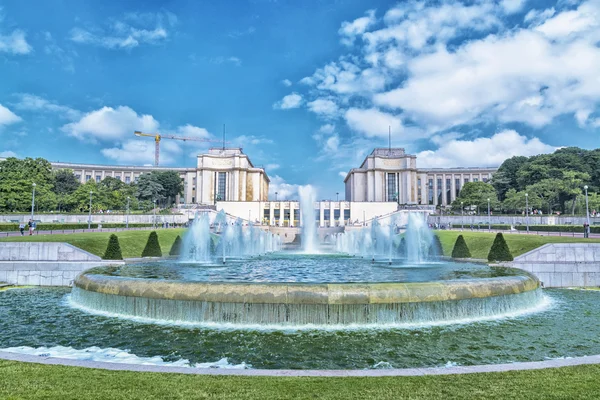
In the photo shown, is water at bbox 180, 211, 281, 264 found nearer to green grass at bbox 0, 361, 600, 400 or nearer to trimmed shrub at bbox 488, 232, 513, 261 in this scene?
trimmed shrub at bbox 488, 232, 513, 261

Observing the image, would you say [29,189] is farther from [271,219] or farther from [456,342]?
[456,342]

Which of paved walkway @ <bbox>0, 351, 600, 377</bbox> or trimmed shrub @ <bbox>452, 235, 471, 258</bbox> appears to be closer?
paved walkway @ <bbox>0, 351, 600, 377</bbox>

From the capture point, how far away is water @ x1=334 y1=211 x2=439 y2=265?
1018 inches

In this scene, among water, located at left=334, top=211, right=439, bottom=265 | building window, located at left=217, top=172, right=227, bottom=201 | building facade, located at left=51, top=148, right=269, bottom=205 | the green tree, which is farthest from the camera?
building window, located at left=217, top=172, right=227, bottom=201

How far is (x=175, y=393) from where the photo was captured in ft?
15.7

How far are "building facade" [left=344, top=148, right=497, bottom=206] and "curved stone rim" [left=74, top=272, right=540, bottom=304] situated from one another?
314ft

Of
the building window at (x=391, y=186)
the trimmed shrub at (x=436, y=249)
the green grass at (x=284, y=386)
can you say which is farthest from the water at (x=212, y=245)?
the building window at (x=391, y=186)

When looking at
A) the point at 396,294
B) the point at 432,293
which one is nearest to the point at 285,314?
the point at 396,294

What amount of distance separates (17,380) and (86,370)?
789mm

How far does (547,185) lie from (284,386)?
72.1 metres

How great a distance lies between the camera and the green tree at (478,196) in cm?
8000

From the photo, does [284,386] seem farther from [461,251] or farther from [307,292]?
[461,251]

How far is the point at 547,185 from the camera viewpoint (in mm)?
64688

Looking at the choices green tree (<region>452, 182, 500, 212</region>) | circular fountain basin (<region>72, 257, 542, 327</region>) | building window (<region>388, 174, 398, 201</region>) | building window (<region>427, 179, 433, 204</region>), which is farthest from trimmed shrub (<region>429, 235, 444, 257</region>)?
building window (<region>427, 179, 433, 204</region>)
